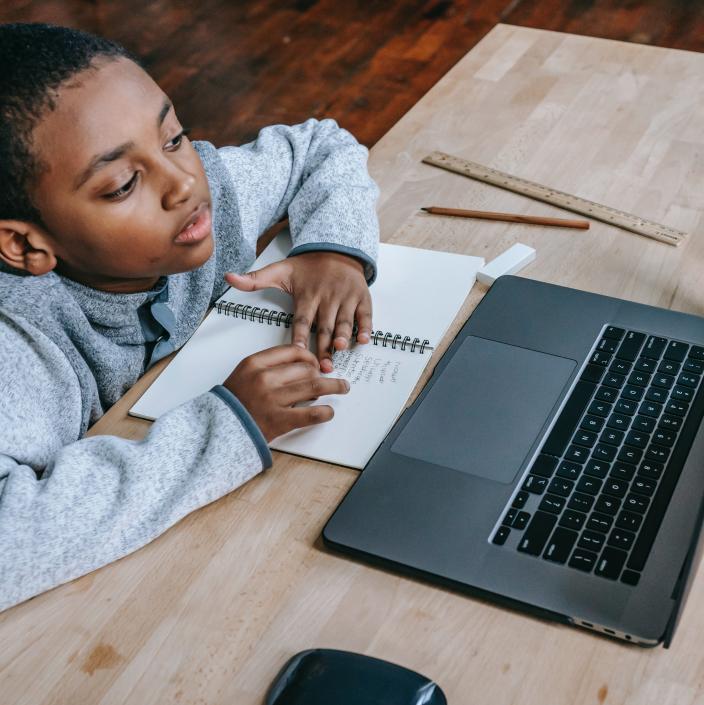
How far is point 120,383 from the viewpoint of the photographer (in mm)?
987

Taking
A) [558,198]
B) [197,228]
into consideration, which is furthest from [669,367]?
[197,228]

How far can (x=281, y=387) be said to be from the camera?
0.83 meters

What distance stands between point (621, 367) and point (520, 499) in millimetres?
197

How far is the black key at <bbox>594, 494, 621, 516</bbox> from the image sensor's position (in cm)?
70

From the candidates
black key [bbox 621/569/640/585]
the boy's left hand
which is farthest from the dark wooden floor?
black key [bbox 621/569/640/585]

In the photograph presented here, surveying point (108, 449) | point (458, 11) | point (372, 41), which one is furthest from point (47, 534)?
point (458, 11)

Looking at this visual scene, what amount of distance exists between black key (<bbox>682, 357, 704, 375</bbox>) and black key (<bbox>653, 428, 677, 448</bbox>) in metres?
0.08

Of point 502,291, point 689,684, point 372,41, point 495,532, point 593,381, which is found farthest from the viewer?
point 372,41

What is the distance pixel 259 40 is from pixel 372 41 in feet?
1.39

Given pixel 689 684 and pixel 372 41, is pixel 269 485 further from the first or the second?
pixel 372 41

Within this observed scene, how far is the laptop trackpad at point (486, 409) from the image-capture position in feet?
2.52

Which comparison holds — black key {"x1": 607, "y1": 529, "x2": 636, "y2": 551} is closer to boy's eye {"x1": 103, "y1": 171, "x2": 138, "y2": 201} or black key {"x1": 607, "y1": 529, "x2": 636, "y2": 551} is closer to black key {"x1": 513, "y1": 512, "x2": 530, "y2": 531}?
black key {"x1": 513, "y1": 512, "x2": 530, "y2": 531}

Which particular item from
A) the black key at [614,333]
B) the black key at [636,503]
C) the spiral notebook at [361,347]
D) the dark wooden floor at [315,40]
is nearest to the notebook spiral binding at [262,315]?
the spiral notebook at [361,347]

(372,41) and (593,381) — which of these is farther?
(372,41)
